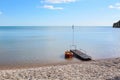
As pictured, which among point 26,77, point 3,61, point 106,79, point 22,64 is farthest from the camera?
point 3,61

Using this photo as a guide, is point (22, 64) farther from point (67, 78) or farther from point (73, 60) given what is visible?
point (67, 78)

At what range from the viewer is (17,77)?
12984 millimetres

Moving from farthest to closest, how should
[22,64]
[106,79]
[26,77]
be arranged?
1. [22,64]
2. [26,77]
3. [106,79]

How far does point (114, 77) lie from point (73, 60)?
1350 cm

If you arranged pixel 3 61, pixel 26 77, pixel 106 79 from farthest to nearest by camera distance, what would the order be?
pixel 3 61, pixel 26 77, pixel 106 79

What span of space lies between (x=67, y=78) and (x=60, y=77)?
0.51 meters

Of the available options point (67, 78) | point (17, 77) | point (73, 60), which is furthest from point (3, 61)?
→ point (67, 78)

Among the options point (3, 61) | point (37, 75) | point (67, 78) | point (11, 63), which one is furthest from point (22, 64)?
point (67, 78)

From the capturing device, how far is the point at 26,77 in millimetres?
12906

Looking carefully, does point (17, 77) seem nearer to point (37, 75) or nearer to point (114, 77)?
point (37, 75)

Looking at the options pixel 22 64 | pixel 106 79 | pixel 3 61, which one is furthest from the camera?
pixel 3 61

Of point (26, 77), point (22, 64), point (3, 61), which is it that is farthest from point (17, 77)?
point (3, 61)

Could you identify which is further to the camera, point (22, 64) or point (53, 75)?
point (22, 64)

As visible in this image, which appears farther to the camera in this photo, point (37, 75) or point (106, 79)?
point (37, 75)
